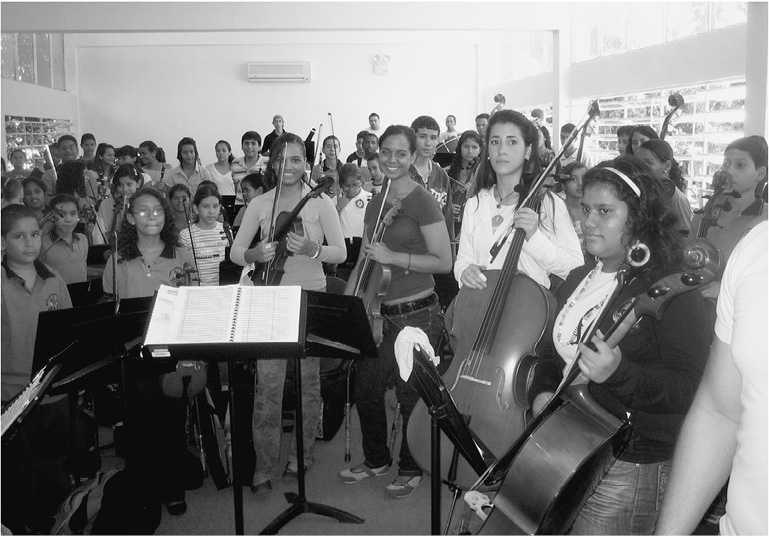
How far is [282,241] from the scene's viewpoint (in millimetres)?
3275

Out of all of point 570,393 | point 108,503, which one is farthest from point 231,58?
point 570,393

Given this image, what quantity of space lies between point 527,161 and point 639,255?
1094 mm

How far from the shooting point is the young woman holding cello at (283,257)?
3.33 metres

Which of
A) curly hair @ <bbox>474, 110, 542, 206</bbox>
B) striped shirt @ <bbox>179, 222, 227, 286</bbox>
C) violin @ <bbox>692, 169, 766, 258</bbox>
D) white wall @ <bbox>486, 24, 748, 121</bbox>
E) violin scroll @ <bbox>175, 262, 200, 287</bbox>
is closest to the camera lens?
curly hair @ <bbox>474, 110, 542, 206</bbox>

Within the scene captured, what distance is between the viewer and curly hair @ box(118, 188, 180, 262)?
11.5 ft

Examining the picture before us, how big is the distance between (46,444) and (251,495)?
3.01 ft

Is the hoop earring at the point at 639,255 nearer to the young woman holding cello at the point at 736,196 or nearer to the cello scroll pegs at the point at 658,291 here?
the cello scroll pegs at the point at 658,291

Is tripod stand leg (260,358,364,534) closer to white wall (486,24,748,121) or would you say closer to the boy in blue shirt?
the boy in blue shirt

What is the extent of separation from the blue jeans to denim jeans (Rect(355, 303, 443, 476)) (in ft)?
4.82

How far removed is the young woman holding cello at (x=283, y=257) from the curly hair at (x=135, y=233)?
1.28ft

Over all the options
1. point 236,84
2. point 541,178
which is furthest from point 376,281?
point 236,84

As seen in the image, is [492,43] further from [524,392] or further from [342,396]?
[524,392]

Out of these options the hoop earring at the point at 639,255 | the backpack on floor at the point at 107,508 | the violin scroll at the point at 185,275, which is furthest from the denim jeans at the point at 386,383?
the hoop earring at the point at 639,255

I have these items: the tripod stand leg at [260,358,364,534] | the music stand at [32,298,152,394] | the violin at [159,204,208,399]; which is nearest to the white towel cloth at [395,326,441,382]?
the tripod stand leg at [260,358,364,534]
